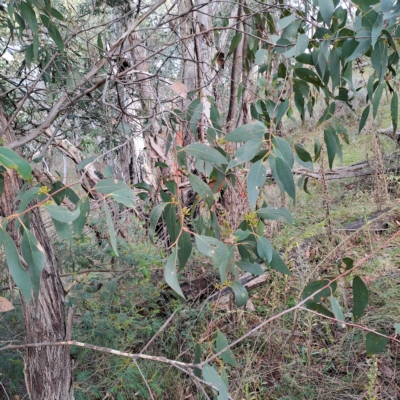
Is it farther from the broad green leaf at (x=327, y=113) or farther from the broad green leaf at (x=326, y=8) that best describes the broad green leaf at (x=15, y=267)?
the broad green leaf at (x=327, y=113)

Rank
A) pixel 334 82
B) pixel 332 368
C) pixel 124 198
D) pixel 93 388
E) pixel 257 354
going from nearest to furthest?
pixel 124 198 → pixel 334 82 → pixel 93 388 → pixel 332 368 → pixel 257 354

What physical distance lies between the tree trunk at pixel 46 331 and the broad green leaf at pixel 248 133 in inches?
31.4

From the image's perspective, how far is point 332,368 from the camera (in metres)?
1.95

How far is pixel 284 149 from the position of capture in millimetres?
801

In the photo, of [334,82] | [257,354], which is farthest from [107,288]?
[334,82]

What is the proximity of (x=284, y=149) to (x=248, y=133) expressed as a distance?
0.29ft

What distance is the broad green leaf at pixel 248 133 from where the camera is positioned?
0.82 m

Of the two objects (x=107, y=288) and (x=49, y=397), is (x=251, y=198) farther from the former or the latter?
(x=107, y=288)

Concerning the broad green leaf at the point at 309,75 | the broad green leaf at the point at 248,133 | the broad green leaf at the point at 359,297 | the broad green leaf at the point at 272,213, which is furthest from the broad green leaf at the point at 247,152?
the broad green leaf at the point at 359,297

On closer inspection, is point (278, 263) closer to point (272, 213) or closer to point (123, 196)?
point (272, 213)

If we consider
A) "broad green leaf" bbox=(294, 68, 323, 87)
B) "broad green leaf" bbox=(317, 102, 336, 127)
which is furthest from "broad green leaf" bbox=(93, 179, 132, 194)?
"broad green leaf" bbox=(317, 102, 336, 127)

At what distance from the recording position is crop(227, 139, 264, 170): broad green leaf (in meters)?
0.78

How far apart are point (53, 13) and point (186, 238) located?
3.74ft

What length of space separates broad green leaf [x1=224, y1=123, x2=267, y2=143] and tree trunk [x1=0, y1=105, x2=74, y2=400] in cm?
80
